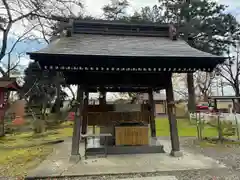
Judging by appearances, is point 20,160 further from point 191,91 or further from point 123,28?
point 191,91

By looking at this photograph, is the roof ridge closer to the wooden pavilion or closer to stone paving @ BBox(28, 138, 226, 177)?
the wooden pavilion

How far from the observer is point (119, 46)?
17.6 ft

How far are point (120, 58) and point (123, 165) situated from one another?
7.75 feet

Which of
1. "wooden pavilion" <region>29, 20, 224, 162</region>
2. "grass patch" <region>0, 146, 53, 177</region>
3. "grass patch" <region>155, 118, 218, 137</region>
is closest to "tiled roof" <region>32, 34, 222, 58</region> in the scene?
"wooden pavilion" <region>29, 20, 224, 162</region>

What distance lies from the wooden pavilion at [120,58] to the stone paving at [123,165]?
1.33 ft

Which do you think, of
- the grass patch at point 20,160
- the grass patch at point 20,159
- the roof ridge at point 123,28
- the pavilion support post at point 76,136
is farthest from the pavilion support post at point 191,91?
the pavilion support post at point 76,136

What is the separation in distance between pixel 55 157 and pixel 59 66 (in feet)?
8.26

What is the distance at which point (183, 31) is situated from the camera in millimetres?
14453

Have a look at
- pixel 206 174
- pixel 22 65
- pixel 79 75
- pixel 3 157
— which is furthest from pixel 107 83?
pixel 22 65

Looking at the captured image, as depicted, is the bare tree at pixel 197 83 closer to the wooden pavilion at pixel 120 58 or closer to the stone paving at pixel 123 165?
the wooden pavilion at pixel 120 58

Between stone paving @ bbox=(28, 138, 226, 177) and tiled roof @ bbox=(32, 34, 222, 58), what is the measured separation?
2412 mm

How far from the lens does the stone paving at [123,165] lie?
428cm

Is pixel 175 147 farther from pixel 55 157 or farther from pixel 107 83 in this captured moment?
pixel 55 157

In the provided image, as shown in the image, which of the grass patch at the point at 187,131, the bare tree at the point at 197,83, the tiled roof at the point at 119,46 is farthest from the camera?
the bare tree at the point at 197,83
